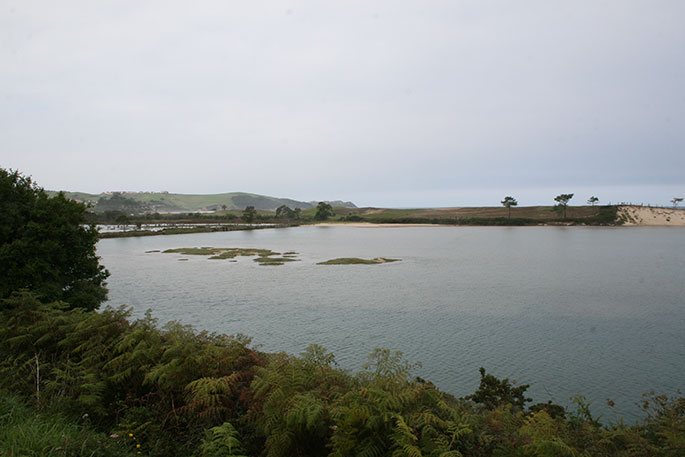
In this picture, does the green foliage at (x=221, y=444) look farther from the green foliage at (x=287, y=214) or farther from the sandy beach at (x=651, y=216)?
the green foliage at (x=287, y=214)

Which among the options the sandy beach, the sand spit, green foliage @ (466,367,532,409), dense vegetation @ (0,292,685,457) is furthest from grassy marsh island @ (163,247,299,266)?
the sand spit

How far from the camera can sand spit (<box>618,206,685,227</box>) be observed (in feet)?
473

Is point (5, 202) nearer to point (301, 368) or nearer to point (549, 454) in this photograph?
point (301, 368)

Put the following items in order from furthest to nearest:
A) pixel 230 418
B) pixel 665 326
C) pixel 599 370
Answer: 1. pixel 665 326
2. pixel 599 370
3. pixel 230 418

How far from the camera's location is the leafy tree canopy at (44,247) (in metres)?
19.4

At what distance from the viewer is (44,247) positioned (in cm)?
2025

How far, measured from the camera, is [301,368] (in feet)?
26.7

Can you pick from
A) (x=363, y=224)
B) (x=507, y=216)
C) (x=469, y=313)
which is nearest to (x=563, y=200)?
(x=507, y=216)

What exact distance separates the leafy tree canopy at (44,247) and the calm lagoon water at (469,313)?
6.16m

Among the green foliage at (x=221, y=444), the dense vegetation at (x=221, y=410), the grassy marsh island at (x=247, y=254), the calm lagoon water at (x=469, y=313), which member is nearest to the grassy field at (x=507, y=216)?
the calm lagoon water at (x=469, y=313)

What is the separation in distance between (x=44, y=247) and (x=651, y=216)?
181m

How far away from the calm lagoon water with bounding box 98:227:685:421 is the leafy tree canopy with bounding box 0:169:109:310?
6.16 meters

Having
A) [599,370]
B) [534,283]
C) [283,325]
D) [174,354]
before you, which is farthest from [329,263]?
[174,354]

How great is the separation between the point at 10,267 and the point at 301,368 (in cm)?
1881
